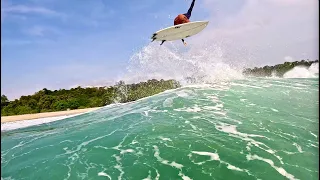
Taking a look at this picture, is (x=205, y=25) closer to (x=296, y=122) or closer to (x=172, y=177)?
(x=296, y=122)

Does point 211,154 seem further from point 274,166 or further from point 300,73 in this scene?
point 300,73

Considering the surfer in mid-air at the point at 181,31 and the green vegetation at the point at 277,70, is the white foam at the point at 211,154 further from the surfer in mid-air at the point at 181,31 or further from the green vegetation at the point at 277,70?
the green vegetation at the point at 277,70

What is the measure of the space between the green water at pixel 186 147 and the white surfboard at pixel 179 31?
4353mm

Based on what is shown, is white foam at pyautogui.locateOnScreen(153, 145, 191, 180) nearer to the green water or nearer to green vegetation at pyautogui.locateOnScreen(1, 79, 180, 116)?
the green water

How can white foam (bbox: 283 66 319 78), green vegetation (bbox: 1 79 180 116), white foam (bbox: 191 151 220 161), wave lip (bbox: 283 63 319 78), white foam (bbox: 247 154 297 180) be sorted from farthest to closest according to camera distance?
1. white foam (bbox: 283 66 319 78)
2. wave lip (bbox: 283 63 319 78)
3. green vegetation (bbox: 1 79 180 116)
4. white foam (bbox: 191 151 220 161)
5. white foam (bbox: 247 154 297 180)

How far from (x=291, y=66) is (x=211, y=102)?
37321mm

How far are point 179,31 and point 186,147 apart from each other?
262 inches

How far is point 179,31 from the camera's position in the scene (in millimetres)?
14883

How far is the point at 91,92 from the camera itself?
149ft

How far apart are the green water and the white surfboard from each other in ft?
14.3

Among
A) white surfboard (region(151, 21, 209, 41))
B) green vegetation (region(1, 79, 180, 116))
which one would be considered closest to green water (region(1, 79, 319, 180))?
white surfboard (region(151, 21, 209, 41))

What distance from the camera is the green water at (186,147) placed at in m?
8.90

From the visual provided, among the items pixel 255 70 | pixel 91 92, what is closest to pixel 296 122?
pixel 255 70

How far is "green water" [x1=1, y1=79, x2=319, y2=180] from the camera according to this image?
8.90 m
